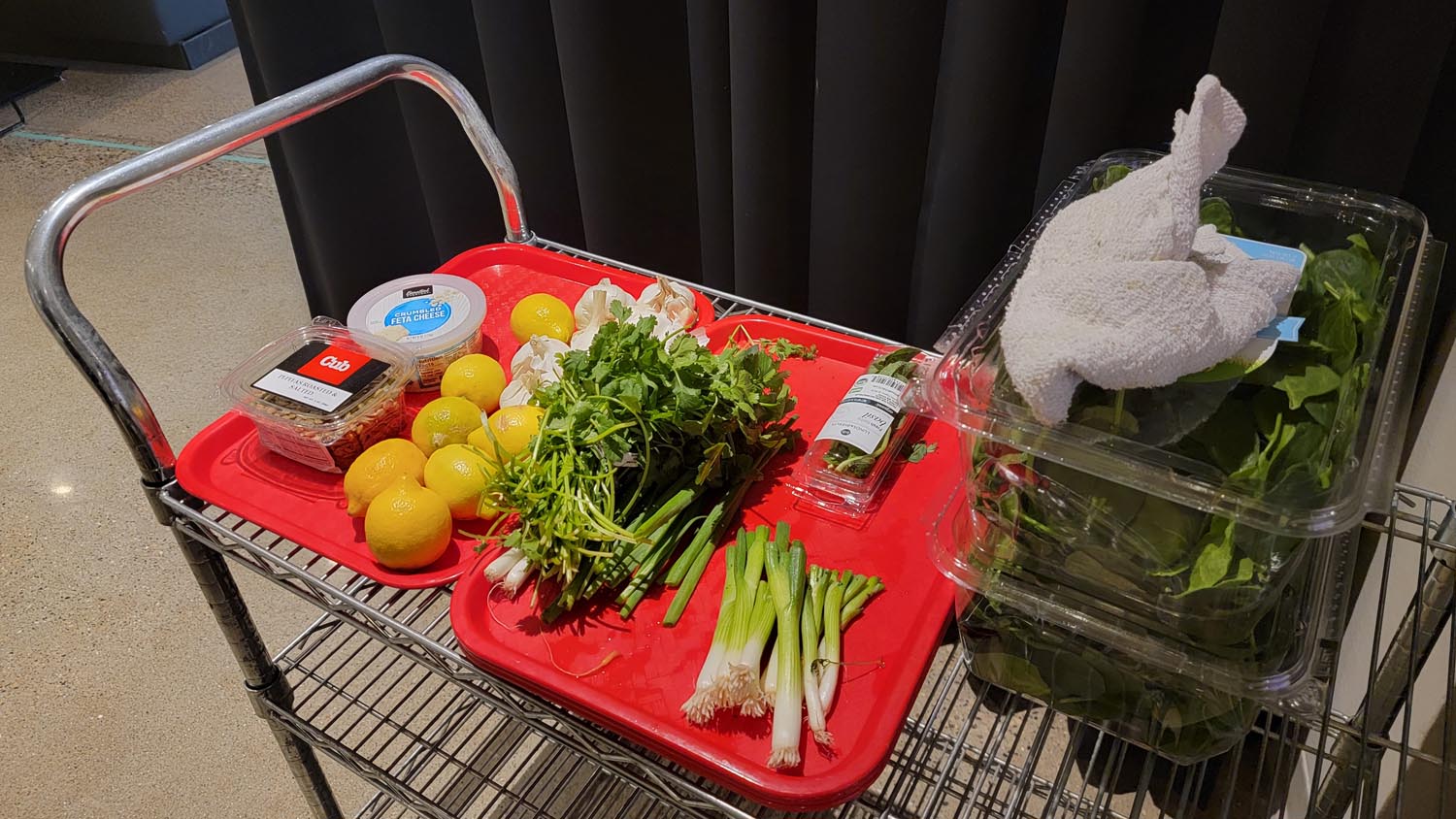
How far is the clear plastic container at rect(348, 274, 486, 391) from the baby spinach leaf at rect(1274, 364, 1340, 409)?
0.81 m

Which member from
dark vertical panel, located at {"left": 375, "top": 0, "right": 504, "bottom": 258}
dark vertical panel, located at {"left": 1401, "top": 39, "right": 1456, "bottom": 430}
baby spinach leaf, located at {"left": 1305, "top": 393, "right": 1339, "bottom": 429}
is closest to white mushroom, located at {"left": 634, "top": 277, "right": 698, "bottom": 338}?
baby spinach leaf, located at {"left": 1305, "top": 393, "right": 1339, "bottom": 429}

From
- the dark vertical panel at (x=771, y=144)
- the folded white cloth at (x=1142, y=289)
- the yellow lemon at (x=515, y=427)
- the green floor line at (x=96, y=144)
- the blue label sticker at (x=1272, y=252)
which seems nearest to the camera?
the folded white cloth at (x=1142, y=289)

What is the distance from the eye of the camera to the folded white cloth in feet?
1.79

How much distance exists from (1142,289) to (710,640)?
17.6 inches

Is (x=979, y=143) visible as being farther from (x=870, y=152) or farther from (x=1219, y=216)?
(x=1219, y=216)

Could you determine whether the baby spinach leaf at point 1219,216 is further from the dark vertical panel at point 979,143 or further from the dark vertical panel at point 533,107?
the dark vertical panel at point 533,107

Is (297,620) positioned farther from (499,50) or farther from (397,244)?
(499,50)

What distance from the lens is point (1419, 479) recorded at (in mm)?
1080

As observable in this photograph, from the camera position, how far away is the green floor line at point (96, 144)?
127 inches

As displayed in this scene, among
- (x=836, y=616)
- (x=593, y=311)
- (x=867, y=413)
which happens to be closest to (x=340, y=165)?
(x=593, y=311)

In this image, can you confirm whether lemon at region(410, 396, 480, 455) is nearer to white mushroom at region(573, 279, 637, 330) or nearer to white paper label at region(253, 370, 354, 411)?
white paper label at region(253, 370, 354, 411)

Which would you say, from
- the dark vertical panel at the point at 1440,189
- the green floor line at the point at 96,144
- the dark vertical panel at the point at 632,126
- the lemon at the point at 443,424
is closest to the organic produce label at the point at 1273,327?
the dark vertical panel at the point at 1440,189

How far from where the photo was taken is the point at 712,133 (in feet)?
5.01

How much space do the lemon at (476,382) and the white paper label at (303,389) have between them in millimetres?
114
